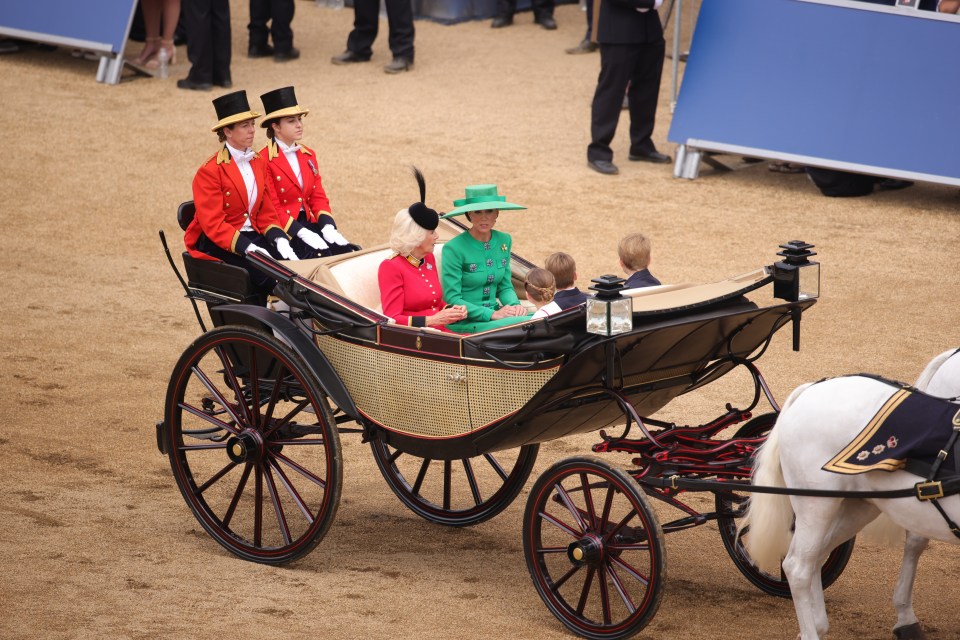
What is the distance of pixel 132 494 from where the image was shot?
5.66m

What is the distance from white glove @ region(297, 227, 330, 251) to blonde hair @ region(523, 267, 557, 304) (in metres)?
1.12

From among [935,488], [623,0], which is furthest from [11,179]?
[935,488]

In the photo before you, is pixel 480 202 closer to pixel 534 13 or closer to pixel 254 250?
pixel 254 250

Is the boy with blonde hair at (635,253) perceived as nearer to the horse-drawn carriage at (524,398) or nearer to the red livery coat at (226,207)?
the horse-drawn carriage at (524,398)

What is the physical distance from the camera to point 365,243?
908cm

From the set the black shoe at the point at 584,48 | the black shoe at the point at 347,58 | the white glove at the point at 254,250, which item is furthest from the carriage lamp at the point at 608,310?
the black shoe at the point at 584,48

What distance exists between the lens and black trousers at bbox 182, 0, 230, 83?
11.9 metres

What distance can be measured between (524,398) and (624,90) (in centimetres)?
654

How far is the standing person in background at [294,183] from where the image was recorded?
5824 mm

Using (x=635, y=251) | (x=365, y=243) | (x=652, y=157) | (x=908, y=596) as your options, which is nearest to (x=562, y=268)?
(x=635, y=251)

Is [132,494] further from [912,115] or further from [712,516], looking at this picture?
[912,115]

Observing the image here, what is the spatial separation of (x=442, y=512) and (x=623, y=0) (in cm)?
570

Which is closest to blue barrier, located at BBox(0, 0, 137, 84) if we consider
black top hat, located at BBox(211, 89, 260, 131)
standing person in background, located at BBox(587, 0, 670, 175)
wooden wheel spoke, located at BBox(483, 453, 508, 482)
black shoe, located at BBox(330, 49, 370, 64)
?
black shoe, located at BBox(330, 49, 370, 64)

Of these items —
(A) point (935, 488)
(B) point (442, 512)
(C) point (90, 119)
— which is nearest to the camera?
(A) point (935, 488)
